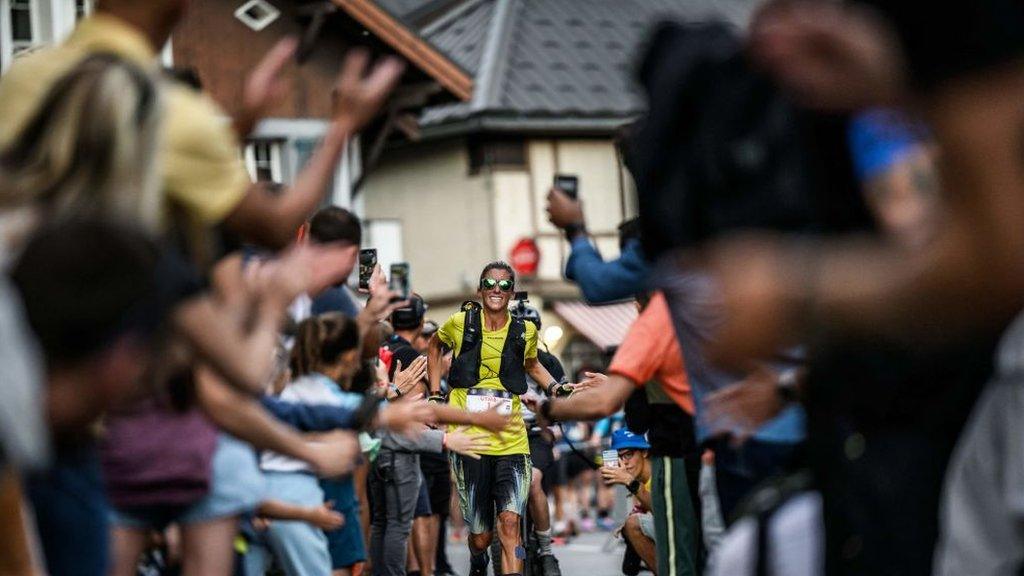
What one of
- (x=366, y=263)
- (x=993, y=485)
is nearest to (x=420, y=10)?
(x=366, y=263)

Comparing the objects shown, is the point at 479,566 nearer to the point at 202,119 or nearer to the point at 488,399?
the point at 488,399

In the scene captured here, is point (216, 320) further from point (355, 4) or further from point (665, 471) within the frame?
point (355, 4)

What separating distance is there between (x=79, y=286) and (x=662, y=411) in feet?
17.4

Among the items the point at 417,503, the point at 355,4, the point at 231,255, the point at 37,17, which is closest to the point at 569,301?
the point at 355,4

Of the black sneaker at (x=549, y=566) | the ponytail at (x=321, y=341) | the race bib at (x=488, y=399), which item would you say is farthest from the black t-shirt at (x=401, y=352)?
the ponytail at (x=321, y=341)

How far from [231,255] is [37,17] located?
23.1 m

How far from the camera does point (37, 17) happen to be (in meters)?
27.3

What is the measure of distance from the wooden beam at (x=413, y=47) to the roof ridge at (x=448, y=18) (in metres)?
12.8

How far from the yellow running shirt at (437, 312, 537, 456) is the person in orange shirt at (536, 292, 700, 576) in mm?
6232

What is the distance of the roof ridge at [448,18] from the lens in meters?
41.8

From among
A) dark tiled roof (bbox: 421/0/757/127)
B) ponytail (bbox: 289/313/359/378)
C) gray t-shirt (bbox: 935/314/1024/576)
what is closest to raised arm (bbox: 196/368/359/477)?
gray t-shirt (bbox: 935/314/1024/576)

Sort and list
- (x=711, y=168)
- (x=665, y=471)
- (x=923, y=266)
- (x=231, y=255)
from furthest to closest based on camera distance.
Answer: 1. (x=665, y=471)
2. (x=231, y=255)
3. (x=711, y=168)
4. (x=923, y=266)

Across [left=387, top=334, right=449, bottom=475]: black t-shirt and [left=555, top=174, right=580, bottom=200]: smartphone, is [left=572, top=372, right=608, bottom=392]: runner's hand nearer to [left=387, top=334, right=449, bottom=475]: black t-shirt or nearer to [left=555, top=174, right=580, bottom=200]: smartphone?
[left=555, top=174, right=580, bottom=200]: smartphone

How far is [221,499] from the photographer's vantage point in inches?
263
